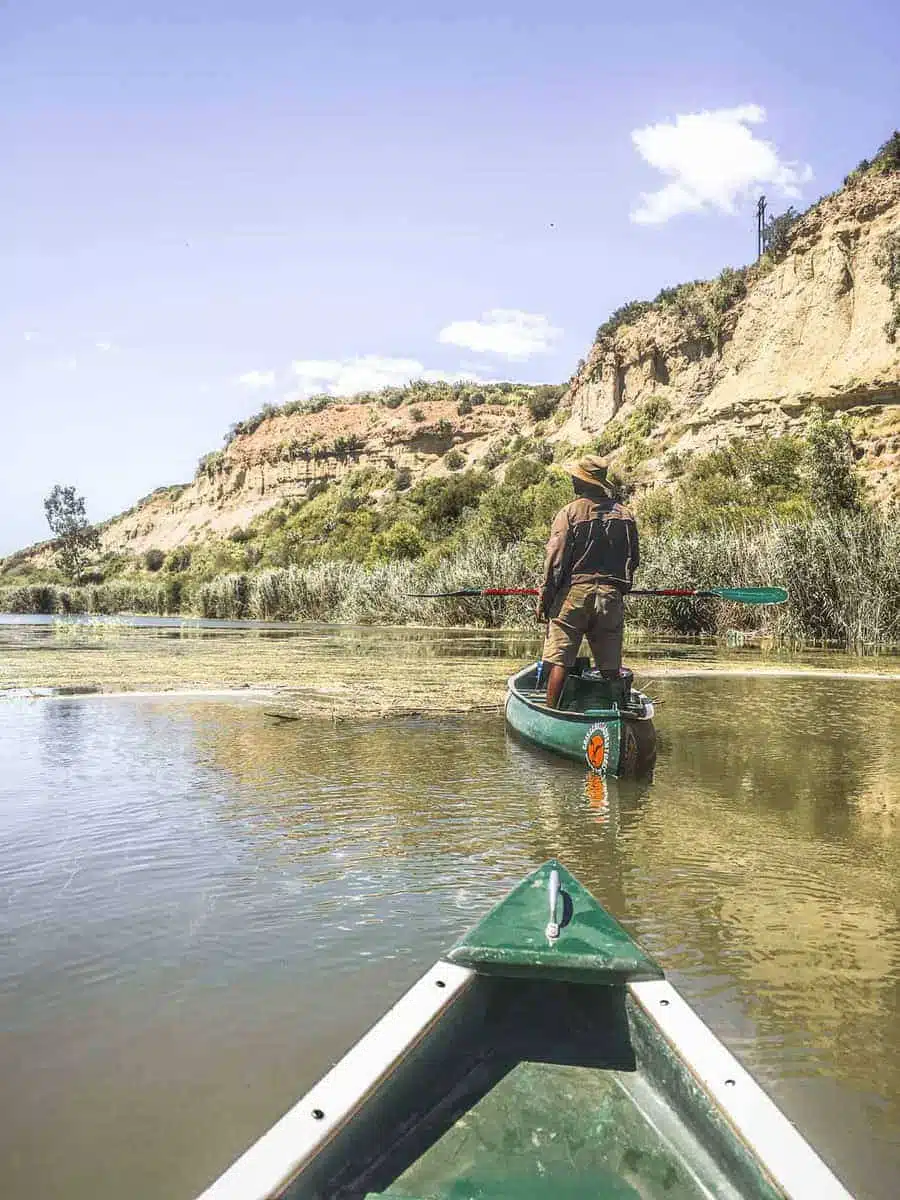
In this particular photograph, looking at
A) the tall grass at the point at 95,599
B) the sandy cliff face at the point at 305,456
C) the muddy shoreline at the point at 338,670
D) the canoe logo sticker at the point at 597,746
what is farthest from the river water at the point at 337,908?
the sandy cliff face at the point at 305,456

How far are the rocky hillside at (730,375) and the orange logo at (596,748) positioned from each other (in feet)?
87.2

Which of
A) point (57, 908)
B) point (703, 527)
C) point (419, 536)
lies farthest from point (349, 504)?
point (57, 908)

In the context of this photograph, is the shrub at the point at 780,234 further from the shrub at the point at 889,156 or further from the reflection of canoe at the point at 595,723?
the reflection of canoe at the point at 595,723

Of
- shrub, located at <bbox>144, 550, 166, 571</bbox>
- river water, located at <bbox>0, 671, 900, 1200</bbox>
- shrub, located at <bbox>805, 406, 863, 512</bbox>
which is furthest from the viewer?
shrub, located at <bbox>144, 550, 166, 571</bbox>

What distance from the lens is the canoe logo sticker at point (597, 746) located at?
688 cm

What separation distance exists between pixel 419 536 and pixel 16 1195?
1731 inches

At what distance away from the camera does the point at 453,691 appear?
12219 mm

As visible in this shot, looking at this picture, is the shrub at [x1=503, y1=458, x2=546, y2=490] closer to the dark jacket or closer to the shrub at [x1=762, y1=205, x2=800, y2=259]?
the shrub at [x1=762, y1=205, x2=800, y2=259]

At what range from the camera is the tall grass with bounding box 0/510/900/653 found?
19.3 meters

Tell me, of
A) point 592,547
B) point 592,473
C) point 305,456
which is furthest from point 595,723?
point 305,456

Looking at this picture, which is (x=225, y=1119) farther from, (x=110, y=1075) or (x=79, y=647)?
(x=79, y=647)

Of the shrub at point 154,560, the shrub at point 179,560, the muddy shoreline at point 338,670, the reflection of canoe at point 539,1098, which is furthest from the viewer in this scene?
the shrub at point 154,560

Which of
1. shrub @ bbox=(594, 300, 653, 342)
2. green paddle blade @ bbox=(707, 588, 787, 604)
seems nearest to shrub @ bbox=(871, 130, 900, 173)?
shrub @ bbox=(594, 300, 653, 342)

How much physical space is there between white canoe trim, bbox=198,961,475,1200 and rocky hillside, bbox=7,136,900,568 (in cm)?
3117
